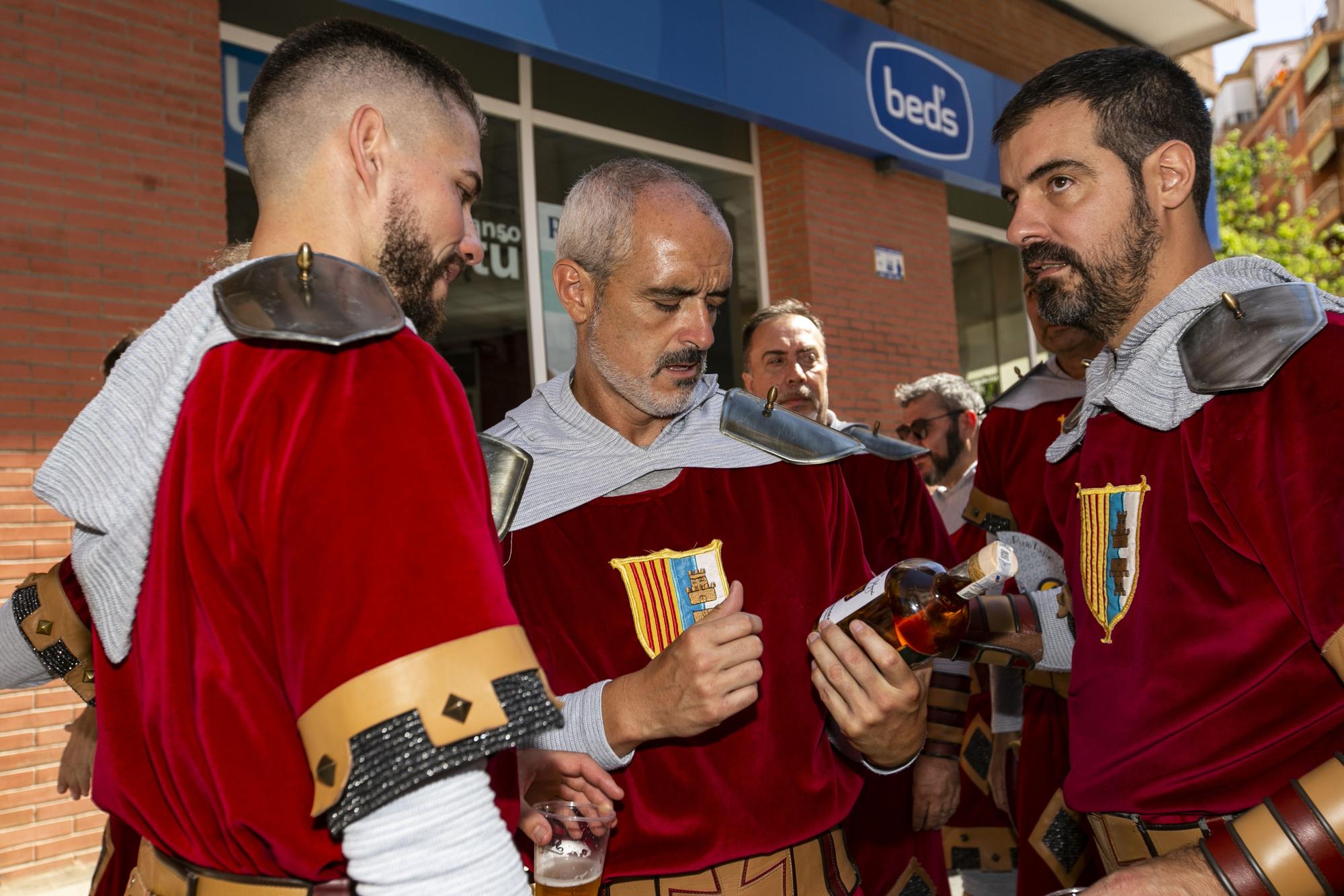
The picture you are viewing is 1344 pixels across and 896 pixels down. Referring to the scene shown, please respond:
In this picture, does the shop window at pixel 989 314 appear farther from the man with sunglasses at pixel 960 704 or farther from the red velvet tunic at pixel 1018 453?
the red velvet tunic at pixel 1018 453

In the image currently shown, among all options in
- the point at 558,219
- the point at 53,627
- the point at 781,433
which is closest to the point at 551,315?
the point at 558,219

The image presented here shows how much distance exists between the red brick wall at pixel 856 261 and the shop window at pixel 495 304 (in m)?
2.49

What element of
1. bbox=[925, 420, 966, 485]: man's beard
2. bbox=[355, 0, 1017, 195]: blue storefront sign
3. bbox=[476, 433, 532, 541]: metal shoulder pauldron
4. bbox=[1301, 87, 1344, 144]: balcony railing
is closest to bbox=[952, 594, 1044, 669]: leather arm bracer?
bbox=[476, 433, 532, 541]: metal shoulder pauldron

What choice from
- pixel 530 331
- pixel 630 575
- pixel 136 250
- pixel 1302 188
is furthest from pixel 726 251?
pixel 1302 188

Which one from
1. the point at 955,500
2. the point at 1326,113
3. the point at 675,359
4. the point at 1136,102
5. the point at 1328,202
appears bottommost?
the point at 955,500

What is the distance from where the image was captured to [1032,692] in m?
4.03

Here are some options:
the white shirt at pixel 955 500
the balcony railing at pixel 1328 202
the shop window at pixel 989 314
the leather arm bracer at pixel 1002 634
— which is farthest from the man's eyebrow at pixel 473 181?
the balcony railing at pixel 1328 202

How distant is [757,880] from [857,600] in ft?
1.98

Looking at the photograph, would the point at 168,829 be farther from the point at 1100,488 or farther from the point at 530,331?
the point at 530,331

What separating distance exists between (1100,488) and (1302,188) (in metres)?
56.6

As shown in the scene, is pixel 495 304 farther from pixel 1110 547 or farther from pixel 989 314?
pixel 1110 547

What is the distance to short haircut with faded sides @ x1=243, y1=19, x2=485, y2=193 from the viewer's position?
159cm

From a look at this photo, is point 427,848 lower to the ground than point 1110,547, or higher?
lower

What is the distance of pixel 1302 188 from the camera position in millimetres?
50219
